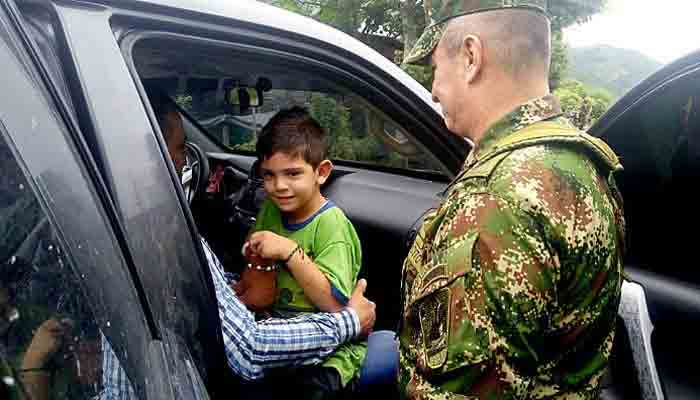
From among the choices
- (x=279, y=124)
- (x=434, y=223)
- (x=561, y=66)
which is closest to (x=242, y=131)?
(x=279, y=124)

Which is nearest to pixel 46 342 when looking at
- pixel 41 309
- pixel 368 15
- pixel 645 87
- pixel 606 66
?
pixel 41 309

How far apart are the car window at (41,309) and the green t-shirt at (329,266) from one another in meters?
0.94

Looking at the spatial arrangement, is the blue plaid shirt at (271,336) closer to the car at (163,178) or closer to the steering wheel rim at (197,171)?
the car at (163,178)

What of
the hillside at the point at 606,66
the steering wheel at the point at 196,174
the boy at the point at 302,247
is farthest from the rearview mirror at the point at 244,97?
the hillside at the point at 606,66

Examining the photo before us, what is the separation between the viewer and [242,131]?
10.3 ft

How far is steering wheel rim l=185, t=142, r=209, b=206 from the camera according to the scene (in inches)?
122

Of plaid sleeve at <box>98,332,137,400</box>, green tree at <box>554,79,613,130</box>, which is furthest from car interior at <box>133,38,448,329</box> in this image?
green tree at <box>554,79,613,130</box>

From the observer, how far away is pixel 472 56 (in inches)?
51.0

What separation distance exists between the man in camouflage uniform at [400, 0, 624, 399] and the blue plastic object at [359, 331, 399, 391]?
0.46 meters

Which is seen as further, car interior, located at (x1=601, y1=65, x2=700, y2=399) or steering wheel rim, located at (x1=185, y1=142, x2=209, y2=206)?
steering wheel rim, located at (x1=185, y1=142, x2=209, y2=206)

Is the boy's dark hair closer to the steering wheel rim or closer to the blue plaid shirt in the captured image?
the blue plaid shirt

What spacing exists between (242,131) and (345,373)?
5.66 feet

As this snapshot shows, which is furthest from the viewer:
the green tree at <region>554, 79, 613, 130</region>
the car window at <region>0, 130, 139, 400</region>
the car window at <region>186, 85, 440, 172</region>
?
the green tree at <region>554, 79, 613, 130</region>

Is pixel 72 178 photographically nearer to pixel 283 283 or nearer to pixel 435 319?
pixel 435 319
